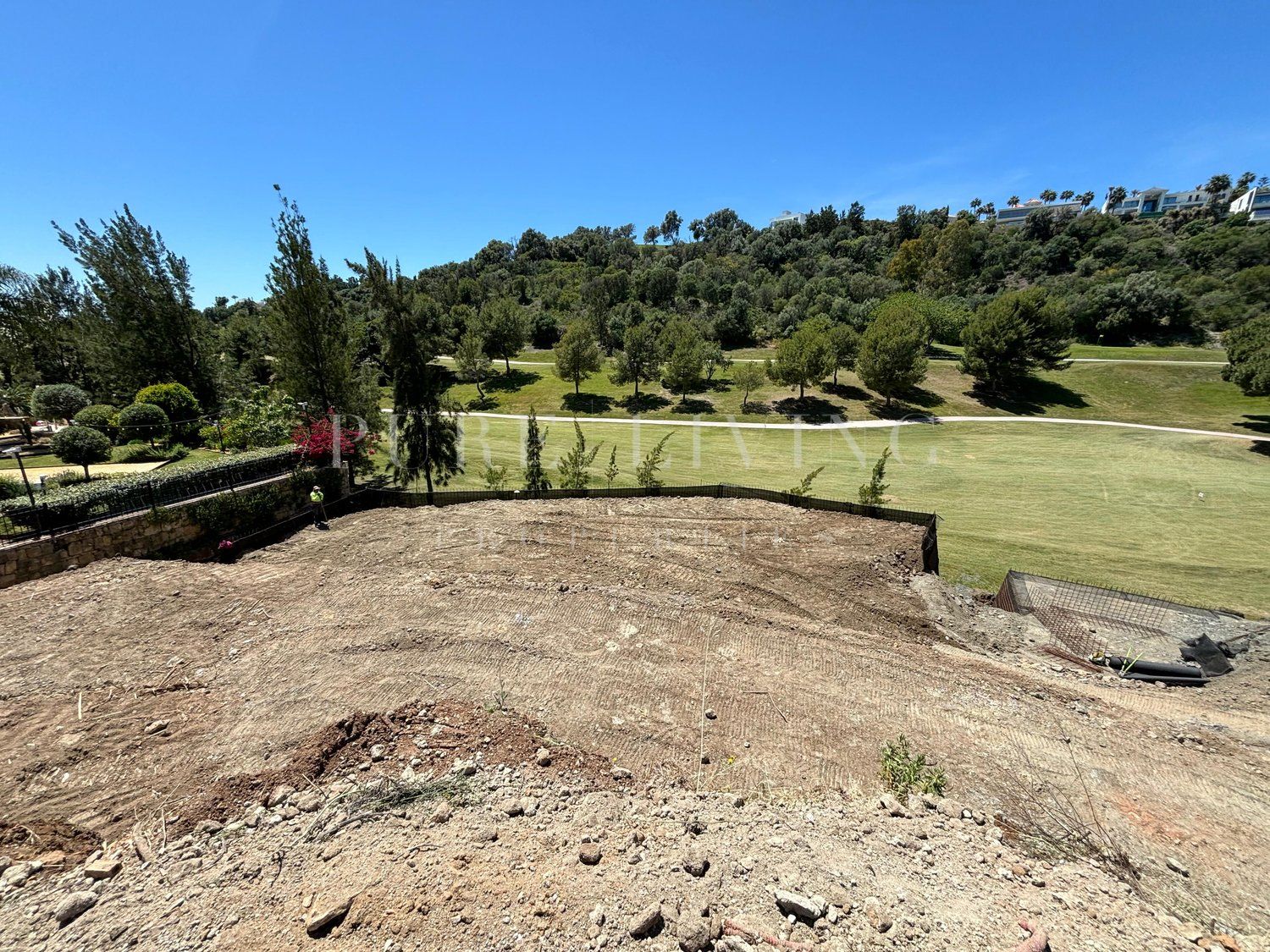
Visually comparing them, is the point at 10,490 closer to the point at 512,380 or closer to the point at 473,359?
Answer: the point at 473,359

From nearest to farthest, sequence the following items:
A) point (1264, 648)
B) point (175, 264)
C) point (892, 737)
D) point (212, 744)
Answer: point (212, 744)
point (892, 737)
point (1264, 648)
point (175, 264)

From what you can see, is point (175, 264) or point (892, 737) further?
point (175, 264)

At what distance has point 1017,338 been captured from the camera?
43750 mm

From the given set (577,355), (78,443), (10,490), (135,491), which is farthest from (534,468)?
(577,355)

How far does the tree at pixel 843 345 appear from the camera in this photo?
45.4 metres

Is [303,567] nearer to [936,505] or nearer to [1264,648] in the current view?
[1264,648]

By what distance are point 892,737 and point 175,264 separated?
38128 mm

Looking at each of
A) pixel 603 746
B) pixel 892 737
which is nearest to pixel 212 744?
pixel 603 746

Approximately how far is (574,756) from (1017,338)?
2155 inches

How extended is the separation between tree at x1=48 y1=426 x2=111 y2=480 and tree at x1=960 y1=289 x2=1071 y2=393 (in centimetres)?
6022

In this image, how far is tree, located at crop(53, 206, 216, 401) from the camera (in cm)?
2447

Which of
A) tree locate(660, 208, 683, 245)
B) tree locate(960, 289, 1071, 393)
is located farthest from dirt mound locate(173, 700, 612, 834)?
tree locate(660, 208, 683, 245)

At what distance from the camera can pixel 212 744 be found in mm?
5914

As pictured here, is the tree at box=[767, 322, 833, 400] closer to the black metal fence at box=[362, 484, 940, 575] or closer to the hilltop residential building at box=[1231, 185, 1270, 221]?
the black metal fence at box=[362, 484, 940, 575]
